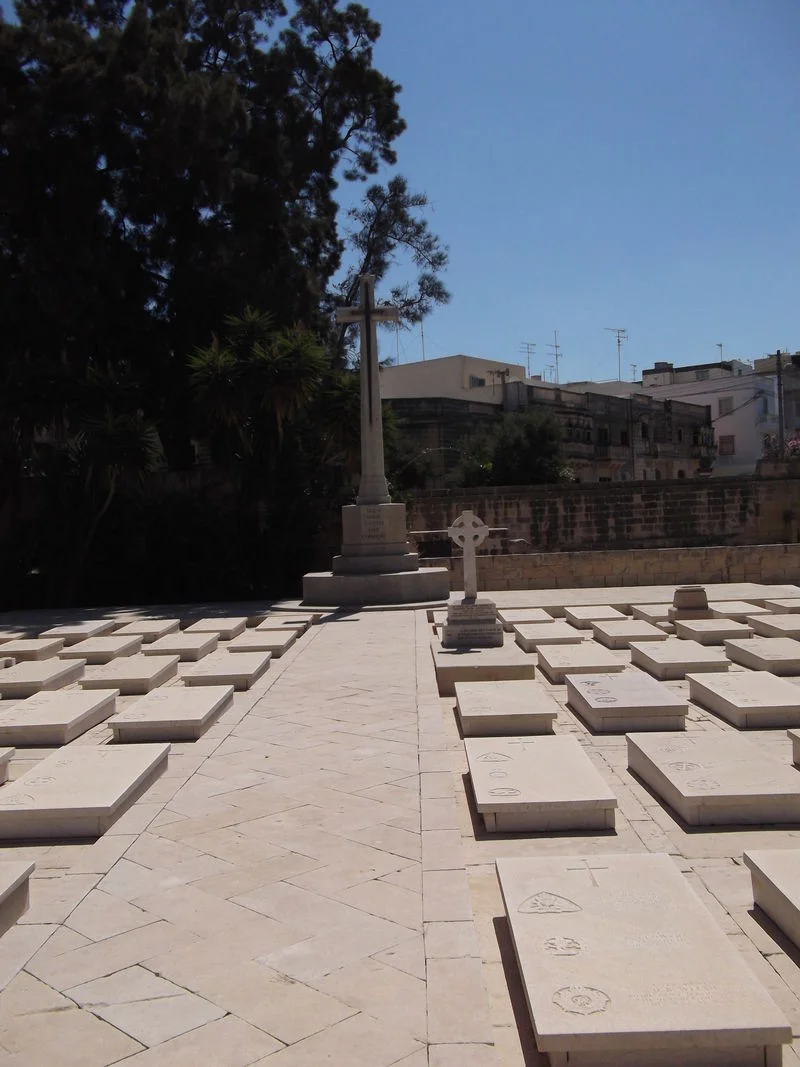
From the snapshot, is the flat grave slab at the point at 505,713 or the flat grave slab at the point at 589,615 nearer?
the flat grave slab at the point at 505,713

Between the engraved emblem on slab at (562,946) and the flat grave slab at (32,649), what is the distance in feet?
24.9

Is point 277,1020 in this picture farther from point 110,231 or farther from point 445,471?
point 445,471

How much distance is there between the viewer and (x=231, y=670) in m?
7.75

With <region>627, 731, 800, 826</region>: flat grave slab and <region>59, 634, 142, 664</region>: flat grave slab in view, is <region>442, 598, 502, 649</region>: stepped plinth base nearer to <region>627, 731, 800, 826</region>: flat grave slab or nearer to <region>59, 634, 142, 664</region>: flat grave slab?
<region>59, 634, 142, 664</region>: flat grave slab

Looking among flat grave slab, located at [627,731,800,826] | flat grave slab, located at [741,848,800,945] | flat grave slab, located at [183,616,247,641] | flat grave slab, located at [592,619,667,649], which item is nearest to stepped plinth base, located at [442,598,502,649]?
flat grave slab, located at [592,619,667,649]

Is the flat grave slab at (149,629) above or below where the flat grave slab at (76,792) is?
below

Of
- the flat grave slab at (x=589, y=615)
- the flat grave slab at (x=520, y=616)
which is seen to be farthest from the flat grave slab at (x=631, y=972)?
the flat grave slab at (x=589, y=615)

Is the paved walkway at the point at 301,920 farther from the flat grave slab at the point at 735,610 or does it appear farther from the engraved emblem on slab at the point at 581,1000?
the flat grave slab at the point at 735,610

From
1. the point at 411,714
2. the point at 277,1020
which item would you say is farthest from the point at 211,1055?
the point at 411,714

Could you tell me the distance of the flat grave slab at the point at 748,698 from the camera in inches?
224

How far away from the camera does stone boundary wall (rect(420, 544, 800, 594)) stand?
611 inches

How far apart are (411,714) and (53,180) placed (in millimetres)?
14550

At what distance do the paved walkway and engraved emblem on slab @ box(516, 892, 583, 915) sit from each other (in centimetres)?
15

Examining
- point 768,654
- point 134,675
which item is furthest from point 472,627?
point 134,675
